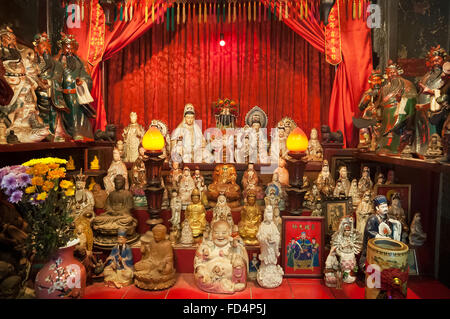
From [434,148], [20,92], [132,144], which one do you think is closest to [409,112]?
[434,148]

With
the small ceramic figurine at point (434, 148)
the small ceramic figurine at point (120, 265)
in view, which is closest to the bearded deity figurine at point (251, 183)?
the small ceramic figurine at point (120, 265)

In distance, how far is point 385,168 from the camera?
395 cm

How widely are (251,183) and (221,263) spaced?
143cm

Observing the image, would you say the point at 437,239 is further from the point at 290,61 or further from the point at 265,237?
the point at 290,61

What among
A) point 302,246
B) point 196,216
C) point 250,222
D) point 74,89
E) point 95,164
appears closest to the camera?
point 302,246

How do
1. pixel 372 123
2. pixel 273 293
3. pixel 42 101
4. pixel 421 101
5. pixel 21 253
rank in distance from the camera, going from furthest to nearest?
1. pixel 372 123
2. pixel 42 101
3. pixel 421 101
4. pixel 273 293
5. pixel 21 253

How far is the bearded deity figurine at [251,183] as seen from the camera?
12.9 ft

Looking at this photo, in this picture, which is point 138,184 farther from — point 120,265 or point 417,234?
point 417,234

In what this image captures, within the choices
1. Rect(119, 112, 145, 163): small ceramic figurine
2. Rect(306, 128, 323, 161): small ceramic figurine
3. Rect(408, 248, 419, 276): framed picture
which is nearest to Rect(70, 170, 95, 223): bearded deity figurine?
Rect(119, 112, 145, 163): small ceramic figurine

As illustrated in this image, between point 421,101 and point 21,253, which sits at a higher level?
point 421,101

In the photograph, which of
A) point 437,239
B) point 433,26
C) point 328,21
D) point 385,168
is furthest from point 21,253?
point 328,21

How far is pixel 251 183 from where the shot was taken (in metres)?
4.05

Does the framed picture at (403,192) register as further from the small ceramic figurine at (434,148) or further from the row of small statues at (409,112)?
the small ceramic figurine at (434,148)

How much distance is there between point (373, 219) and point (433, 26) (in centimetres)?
266
